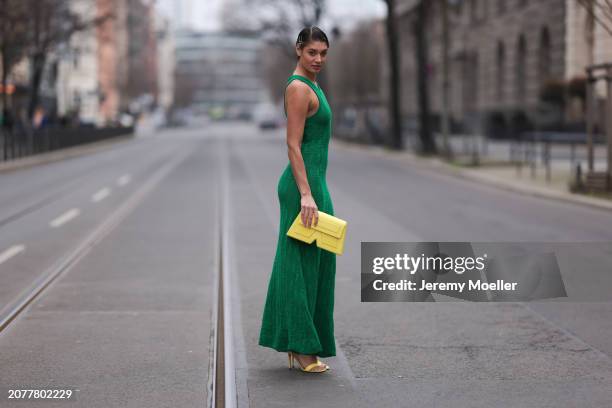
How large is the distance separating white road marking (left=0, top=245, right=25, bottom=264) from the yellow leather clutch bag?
635 cm

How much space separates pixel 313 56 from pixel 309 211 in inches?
32.5

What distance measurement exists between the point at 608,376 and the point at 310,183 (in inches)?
77.5

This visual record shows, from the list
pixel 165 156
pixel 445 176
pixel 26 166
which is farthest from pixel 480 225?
pixel 165 156

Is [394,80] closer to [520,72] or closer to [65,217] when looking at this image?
[520,72]

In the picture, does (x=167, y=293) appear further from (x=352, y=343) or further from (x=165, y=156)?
(x=165, y=156)

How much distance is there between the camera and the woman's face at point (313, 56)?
5.86 metres

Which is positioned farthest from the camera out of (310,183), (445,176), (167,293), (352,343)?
(445,176)

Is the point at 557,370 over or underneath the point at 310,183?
underneath

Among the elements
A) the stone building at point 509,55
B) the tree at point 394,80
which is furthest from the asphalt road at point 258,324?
the tree at point 394,80

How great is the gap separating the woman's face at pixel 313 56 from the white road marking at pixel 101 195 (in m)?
14.0

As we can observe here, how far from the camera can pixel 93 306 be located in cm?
855

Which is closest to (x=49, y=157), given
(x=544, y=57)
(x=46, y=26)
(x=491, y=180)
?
(x=46, y=26)

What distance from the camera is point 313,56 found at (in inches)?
231

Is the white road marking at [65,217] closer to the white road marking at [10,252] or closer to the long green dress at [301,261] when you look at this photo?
the white road marking at [10,252]
